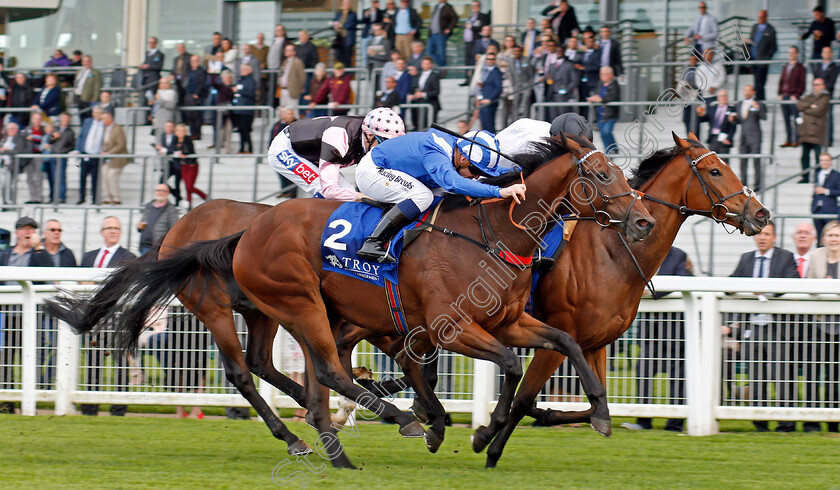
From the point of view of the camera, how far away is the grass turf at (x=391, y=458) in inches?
183

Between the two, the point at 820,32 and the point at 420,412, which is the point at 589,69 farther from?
the point at 420,412

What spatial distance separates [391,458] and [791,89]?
6551 mm

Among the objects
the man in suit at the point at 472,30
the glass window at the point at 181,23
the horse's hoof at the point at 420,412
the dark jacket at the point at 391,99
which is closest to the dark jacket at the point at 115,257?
the horse's hoof at the point at 420,412

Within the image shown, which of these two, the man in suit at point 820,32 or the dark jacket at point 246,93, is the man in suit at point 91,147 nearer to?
the dark jacket at point 246,93

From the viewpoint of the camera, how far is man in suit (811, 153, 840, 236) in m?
8.67

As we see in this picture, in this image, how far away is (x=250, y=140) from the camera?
11.8 meters

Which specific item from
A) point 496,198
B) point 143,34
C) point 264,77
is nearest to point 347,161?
point 496,198

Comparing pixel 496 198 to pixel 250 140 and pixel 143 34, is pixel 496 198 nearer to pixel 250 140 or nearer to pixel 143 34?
pixel 250 140

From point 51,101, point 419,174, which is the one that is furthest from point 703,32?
point 51,101

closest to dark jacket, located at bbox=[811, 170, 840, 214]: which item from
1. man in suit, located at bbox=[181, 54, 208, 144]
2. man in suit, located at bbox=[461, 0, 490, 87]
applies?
man in suit, located at bbox=[461, 0, 490, 87]

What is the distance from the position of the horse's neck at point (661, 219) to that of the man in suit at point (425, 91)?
5.45m

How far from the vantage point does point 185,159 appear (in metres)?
10.8

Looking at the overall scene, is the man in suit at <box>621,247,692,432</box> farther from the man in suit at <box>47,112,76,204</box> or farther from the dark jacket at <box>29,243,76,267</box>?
the man in suit at <box>47,112,76,204</box>

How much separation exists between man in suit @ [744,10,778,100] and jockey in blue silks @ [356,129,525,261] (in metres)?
6.25
